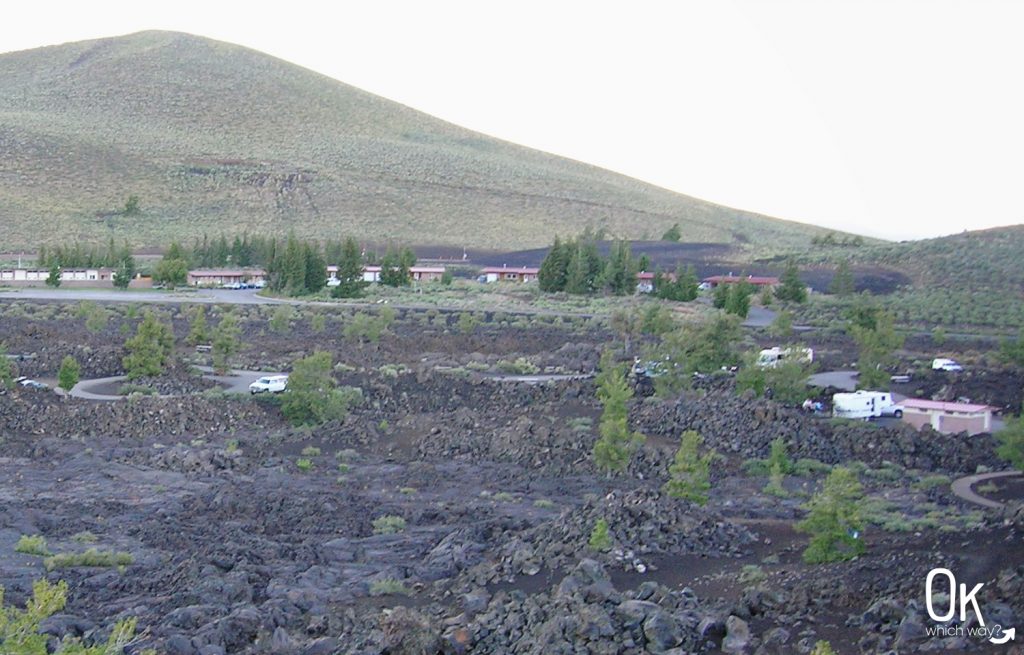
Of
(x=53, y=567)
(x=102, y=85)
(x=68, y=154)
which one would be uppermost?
(x=102, y=85)

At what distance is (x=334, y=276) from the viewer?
75125 mm

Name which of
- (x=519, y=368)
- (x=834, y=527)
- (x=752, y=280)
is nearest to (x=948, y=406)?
(x=519, y=368)

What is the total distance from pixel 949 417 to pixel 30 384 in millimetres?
Result: 24879

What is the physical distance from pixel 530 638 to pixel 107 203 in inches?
3793

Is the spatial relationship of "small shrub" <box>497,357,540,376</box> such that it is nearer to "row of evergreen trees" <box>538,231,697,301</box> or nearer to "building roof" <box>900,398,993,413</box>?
"building roof" <box>900,398,993,413</box>

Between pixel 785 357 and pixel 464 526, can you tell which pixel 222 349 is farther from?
pixel 464 526

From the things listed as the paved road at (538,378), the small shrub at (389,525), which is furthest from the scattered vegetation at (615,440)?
the paved road at (538,378)

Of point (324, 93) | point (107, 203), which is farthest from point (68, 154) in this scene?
point (324, 93)

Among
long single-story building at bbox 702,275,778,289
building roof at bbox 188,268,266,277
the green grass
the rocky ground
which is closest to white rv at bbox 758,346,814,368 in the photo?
the rocky ground

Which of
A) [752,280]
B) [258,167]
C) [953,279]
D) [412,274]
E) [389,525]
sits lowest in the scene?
[389,525]

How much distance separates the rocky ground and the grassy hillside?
6747 centimetres

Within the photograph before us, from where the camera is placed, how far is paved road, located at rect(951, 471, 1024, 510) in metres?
25.8

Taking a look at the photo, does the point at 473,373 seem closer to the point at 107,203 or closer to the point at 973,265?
the point at 973,265

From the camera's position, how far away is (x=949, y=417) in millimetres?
33406
